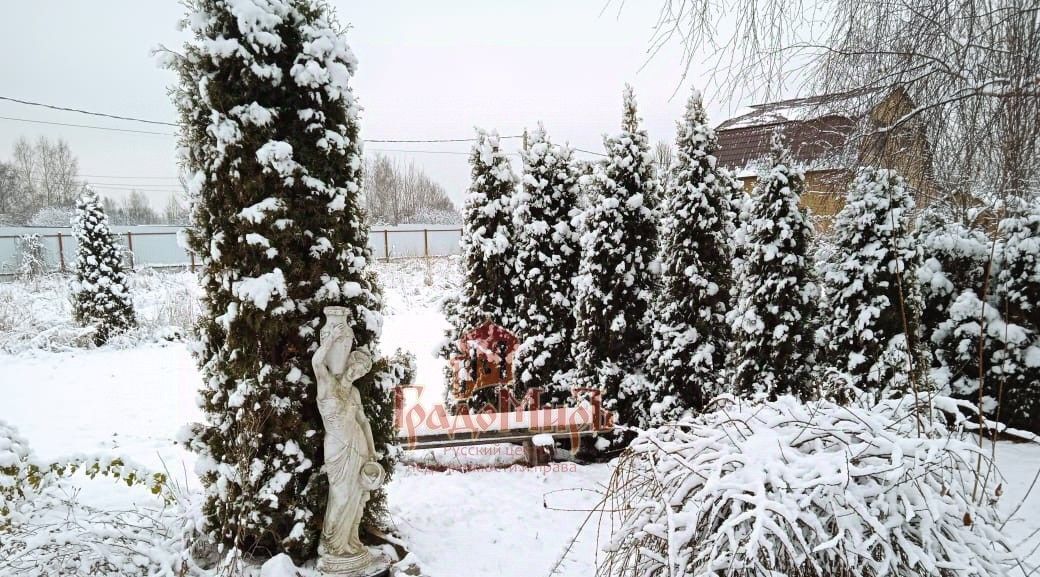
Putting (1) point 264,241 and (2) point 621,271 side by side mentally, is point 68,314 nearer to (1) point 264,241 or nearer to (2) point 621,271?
(1) point 264,241

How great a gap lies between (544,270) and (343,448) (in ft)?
14.4

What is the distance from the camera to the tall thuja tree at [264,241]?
11.9 ft

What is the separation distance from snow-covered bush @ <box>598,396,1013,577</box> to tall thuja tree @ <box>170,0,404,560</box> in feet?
9.72

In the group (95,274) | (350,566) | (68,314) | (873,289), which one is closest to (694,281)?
(873,289)

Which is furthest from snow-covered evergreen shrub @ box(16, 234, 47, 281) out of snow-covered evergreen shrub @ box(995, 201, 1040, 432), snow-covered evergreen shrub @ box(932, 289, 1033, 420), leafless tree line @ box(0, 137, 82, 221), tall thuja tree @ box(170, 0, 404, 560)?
snow-covered evergreen shrub @ box(995, 201, 1040, 432)

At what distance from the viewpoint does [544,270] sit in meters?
7.56

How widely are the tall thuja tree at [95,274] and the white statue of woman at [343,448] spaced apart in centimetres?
1042

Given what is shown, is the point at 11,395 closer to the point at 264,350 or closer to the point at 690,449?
the point at 264,350

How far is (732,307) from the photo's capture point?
6805 millimetres

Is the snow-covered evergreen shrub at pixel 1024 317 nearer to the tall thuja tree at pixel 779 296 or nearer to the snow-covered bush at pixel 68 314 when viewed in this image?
the tall thuja tree at pixel 779 296

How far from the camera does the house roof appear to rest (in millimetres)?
2803

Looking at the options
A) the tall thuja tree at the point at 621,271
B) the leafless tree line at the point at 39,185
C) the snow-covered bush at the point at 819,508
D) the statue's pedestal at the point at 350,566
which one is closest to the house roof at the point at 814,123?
the snow-covered bush at the point at 819,508

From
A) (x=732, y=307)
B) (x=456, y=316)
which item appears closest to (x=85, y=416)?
(x=456, y=316)

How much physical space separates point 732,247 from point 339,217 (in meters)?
5.07
